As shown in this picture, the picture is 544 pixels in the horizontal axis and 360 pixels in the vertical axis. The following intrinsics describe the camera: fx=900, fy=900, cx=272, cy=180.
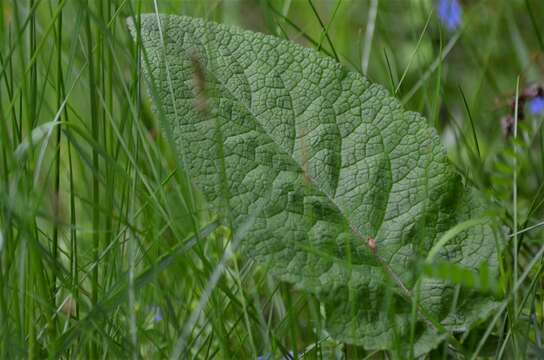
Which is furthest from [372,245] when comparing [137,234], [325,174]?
[137,234]

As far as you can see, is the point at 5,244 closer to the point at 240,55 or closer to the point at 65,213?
the point at 240,55

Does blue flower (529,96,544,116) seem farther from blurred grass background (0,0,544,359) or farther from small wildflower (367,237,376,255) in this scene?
small wildflower (367,237,376,255)

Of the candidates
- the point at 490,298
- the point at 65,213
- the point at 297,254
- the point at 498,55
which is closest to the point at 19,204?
the point at 297,254

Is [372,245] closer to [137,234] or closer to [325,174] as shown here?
[325,174]

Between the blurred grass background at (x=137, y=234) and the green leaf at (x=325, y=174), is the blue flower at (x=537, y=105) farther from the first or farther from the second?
the green leaf at (x=325, y=174)

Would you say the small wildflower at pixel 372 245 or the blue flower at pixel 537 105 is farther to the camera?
the blue flower at pixel 537 105

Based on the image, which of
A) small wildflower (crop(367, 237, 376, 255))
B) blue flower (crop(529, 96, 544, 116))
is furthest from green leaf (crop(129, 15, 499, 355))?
blue flower (crop(529, 96, 544, 116))

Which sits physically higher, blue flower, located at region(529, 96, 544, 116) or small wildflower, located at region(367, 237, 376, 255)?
blue flower, located at region(529, 96, 544, 116)

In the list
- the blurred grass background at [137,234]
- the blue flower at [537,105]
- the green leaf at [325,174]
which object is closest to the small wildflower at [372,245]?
the green leaf at [325,174]
